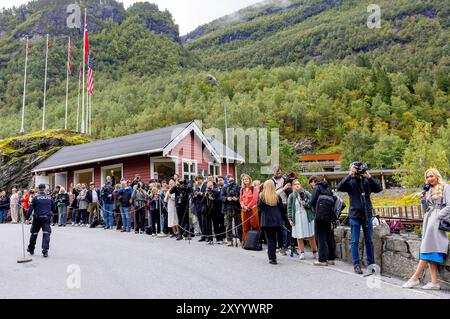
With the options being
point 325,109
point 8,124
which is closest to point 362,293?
point 8,124

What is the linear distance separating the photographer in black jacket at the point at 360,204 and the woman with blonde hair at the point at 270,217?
1.68 meters

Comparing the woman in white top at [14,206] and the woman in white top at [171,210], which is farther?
the woman in white top at [14,206]

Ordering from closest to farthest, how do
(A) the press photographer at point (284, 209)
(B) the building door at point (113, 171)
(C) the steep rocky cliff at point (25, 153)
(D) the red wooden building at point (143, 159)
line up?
(A) the press photographer at point (284, 209) < (D) the red wooden building at point (143, 159) < (B) the building door at point (113, 171) < (C) the steep rocky cliff at point (25, 153)

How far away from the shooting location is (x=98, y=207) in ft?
61.7

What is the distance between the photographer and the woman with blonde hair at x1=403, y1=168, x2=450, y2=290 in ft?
20.6

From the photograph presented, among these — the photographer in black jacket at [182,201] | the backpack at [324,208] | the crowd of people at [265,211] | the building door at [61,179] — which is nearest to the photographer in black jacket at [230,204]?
the crowd of people at [265,211]

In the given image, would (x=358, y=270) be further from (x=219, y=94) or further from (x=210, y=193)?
(x=219, y=94)

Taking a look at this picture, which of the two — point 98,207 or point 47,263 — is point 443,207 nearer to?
point 47,263

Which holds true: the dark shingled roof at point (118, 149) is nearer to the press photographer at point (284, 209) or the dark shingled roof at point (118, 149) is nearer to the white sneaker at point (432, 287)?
the press photographer at point (284, 209)

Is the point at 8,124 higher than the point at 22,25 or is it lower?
lower

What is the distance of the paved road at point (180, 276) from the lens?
627cm
